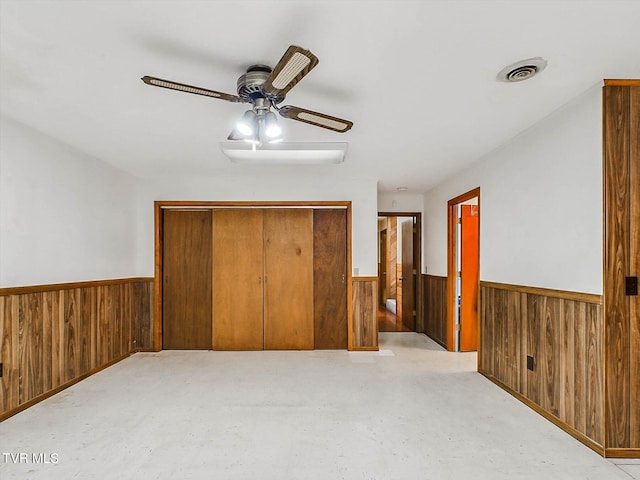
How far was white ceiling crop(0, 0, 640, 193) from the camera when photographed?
170cm

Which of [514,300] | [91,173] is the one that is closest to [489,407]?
[514,300]

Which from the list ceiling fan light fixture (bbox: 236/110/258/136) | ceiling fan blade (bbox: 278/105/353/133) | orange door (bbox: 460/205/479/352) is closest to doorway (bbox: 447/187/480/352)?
orange door (bbox: 460/205/479/352)

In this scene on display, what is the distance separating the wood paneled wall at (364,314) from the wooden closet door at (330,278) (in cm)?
15

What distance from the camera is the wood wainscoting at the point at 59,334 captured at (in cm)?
300

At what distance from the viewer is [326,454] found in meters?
2.42

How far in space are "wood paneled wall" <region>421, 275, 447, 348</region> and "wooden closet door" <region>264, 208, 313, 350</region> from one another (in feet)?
6.10

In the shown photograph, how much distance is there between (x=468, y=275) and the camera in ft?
16.8

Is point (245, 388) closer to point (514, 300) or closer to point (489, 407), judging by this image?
point (489, 407)

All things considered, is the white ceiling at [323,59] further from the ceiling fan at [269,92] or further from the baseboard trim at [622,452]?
the baseboard trim at [622,452]

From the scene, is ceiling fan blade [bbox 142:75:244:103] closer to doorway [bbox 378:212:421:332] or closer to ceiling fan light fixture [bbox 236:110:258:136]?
ceiling fan light fixture [bbox 236:110:258:136]

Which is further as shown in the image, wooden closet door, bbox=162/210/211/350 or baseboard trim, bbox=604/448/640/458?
wooden closet door, bbox=162/210/211/350

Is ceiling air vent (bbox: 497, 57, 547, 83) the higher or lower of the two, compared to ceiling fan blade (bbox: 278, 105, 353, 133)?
higher

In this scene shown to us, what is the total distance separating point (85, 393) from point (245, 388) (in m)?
1.43

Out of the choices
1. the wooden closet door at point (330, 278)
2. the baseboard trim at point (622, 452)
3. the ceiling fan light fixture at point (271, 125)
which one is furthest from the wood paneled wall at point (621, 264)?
the wooden closet door at point (330, 278)
